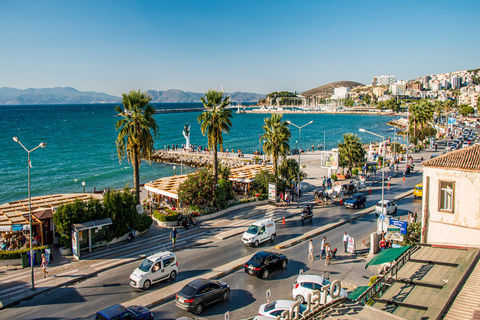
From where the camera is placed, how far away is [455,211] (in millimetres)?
18031

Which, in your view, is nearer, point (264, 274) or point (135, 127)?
point (264, 274)

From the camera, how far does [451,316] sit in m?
10.6

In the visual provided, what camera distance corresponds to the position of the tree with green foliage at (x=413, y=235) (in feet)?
70.6

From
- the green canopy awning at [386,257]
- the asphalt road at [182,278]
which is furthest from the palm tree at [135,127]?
the green canopy awning at [386,257]

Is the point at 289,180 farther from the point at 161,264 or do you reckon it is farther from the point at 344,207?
the point at 161,264

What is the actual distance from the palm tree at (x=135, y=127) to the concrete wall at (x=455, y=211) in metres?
20.1

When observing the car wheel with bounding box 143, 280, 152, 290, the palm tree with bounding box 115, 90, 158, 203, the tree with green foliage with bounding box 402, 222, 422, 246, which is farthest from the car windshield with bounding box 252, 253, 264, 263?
the palm tree with bounding box 115, 90, 158, 203

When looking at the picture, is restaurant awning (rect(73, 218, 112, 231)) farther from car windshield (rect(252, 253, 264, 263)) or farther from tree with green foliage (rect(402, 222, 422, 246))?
tree with green foliage (rect(402, 222, 422, 246))

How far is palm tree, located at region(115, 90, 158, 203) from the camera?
28.4 metres

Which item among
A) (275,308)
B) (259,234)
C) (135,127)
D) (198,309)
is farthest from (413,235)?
(135,127)

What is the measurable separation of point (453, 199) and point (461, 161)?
6.45 ft

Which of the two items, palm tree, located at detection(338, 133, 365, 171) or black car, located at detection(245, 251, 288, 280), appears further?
palm tree, located at detection(338, 133, 365, 171)

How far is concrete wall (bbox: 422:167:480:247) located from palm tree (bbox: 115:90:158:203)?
65.9 ft

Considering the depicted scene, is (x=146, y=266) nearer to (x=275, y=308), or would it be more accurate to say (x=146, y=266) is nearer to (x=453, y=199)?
(x=275, y=308)
